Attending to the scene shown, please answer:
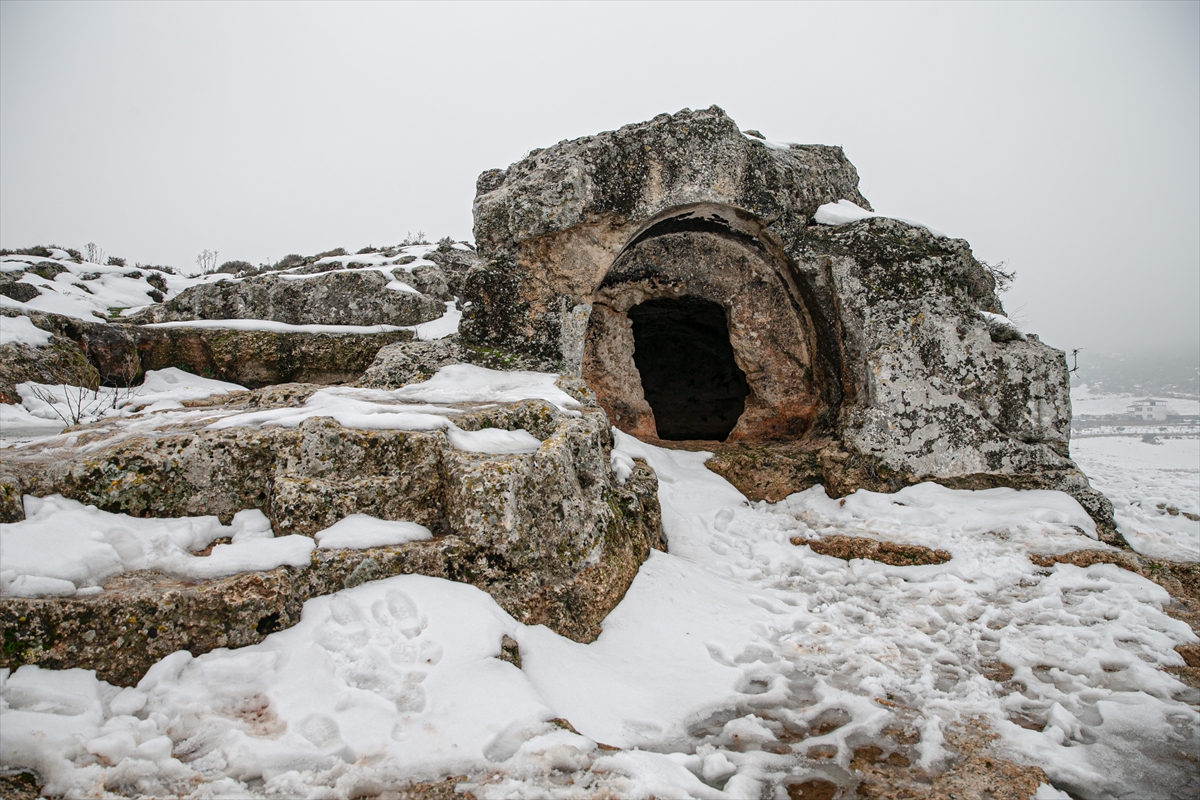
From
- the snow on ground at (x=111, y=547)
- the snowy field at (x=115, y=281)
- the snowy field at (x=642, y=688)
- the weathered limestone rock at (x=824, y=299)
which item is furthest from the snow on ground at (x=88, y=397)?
the weathered limestone rock at (x=824, y=299)

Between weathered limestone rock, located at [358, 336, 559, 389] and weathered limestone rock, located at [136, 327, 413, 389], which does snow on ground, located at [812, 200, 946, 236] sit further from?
weathered limestone rock, located at [136, 327, 413, 389]

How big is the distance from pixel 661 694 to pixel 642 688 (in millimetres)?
102

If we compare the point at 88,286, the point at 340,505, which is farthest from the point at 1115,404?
the point at 88,286

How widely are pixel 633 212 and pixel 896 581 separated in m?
4.35

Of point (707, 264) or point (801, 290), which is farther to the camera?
point (707, 264)

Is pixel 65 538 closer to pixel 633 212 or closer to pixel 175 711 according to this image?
pixel 175 711

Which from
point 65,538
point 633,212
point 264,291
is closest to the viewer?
point 65,538

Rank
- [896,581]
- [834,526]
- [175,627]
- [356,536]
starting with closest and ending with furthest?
[175,627] < [356,536] < [896,581] < [834,526]

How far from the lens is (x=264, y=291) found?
31.7 feet

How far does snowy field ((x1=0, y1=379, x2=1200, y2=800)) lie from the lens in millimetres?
2172

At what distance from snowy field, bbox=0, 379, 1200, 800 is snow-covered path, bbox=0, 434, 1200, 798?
11mm

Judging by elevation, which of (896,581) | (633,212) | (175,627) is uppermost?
(633,212)

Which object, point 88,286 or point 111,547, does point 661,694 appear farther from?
point 88,286

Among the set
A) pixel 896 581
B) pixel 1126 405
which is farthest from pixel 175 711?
pixel 1126 405
